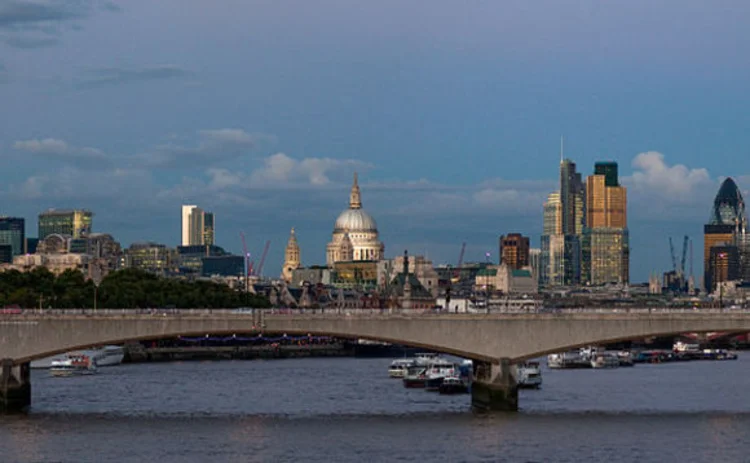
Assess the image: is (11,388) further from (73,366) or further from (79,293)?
(79,293)

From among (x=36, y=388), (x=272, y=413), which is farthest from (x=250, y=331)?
(x=36, y=388)

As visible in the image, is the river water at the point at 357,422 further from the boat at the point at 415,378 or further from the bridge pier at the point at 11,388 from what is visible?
the bridge pier at the point at 11,388

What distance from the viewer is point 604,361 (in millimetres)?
188500

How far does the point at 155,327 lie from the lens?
113812mm

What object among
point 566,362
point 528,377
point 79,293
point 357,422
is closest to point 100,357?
point 79,293

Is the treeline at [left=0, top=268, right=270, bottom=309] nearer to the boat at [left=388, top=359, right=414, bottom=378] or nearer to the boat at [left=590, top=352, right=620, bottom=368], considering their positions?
the boat at [left=388, top=359, right=414, bottom=378]

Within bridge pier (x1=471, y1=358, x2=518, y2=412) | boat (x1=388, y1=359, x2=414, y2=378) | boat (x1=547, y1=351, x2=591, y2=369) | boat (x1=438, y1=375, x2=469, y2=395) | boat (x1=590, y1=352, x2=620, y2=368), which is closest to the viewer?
bridge pier (x1=471, y1=358, x2=518, y2=412)

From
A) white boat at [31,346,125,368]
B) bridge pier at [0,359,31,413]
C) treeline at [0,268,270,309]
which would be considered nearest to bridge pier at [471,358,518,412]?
bridge pier at [0,359,31,413]

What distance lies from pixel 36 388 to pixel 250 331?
97.5 feet

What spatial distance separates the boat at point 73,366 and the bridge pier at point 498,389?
168 ft

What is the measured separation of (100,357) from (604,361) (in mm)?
51510

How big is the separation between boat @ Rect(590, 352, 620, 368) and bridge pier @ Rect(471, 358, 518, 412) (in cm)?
7059

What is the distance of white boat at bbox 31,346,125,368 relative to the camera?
169250 millimetres

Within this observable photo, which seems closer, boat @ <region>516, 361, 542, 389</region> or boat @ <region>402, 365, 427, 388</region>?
boat @ <region>516, 361, 542, 389</region>
